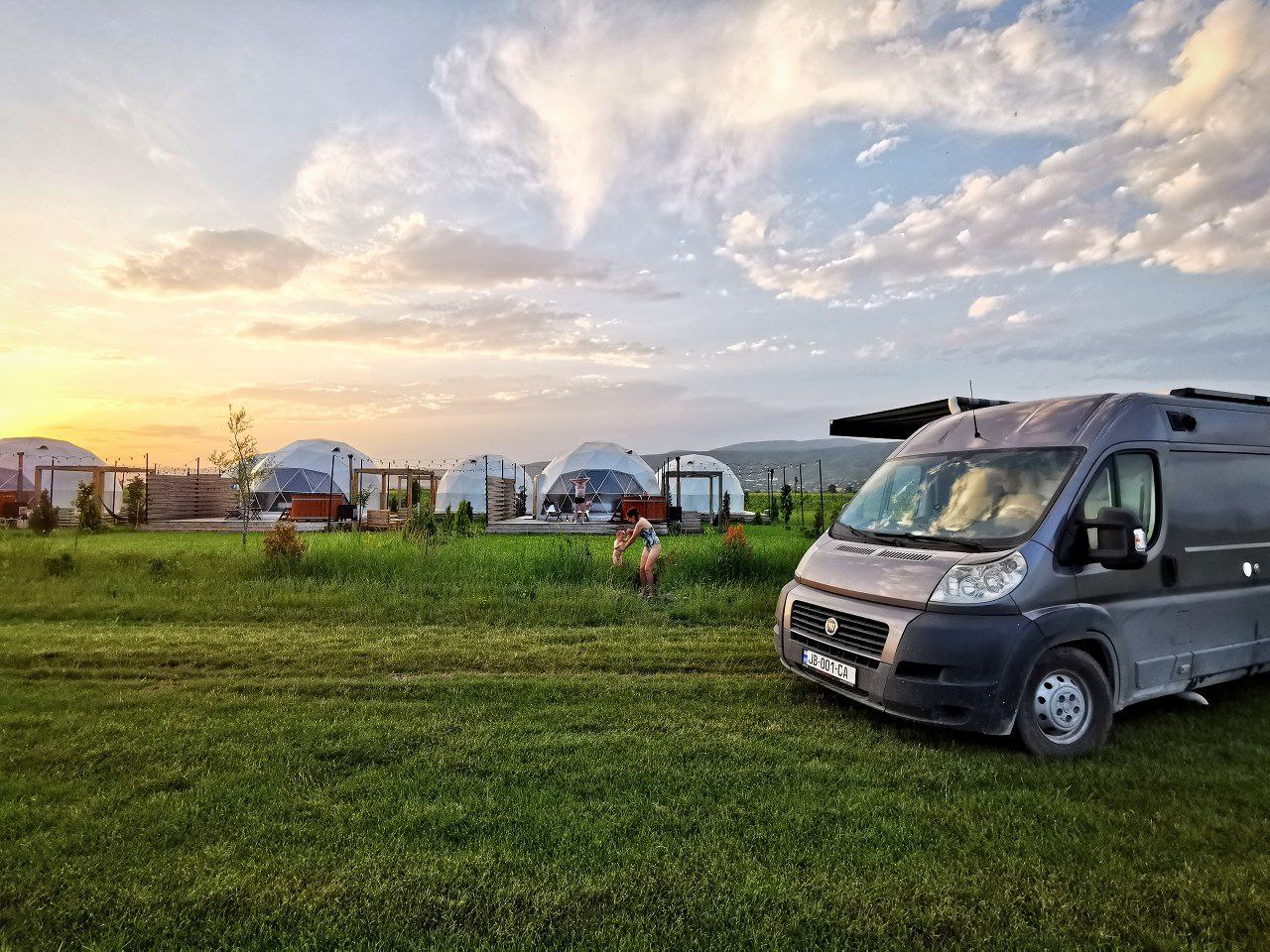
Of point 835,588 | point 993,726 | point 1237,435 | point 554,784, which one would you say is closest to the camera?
point 554,784

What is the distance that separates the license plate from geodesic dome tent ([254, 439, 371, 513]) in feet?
112

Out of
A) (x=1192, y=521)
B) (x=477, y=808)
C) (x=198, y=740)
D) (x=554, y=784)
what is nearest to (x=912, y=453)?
(x=1192, y=521)

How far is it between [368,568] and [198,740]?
21.2 ft

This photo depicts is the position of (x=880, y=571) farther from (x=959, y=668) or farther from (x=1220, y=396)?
(x=1220, y=396)

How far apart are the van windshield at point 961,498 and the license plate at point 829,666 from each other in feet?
3.30

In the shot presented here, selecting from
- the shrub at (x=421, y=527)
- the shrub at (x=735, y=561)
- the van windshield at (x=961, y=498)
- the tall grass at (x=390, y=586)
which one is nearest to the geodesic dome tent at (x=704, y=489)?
the shrub at (x=421, y=527)

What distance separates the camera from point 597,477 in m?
33.1

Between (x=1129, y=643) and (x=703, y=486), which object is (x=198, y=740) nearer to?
(x=1129, y=643)

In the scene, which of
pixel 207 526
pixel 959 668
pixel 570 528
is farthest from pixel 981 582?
pixel 207 526

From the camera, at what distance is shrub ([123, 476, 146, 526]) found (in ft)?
88.6

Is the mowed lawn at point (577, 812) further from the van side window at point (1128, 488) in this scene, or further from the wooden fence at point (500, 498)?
the wooden fence at point (500, 498)

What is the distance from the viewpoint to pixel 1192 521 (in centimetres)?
491

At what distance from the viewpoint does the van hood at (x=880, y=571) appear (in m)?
4.31

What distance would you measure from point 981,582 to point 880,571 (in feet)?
2.06
